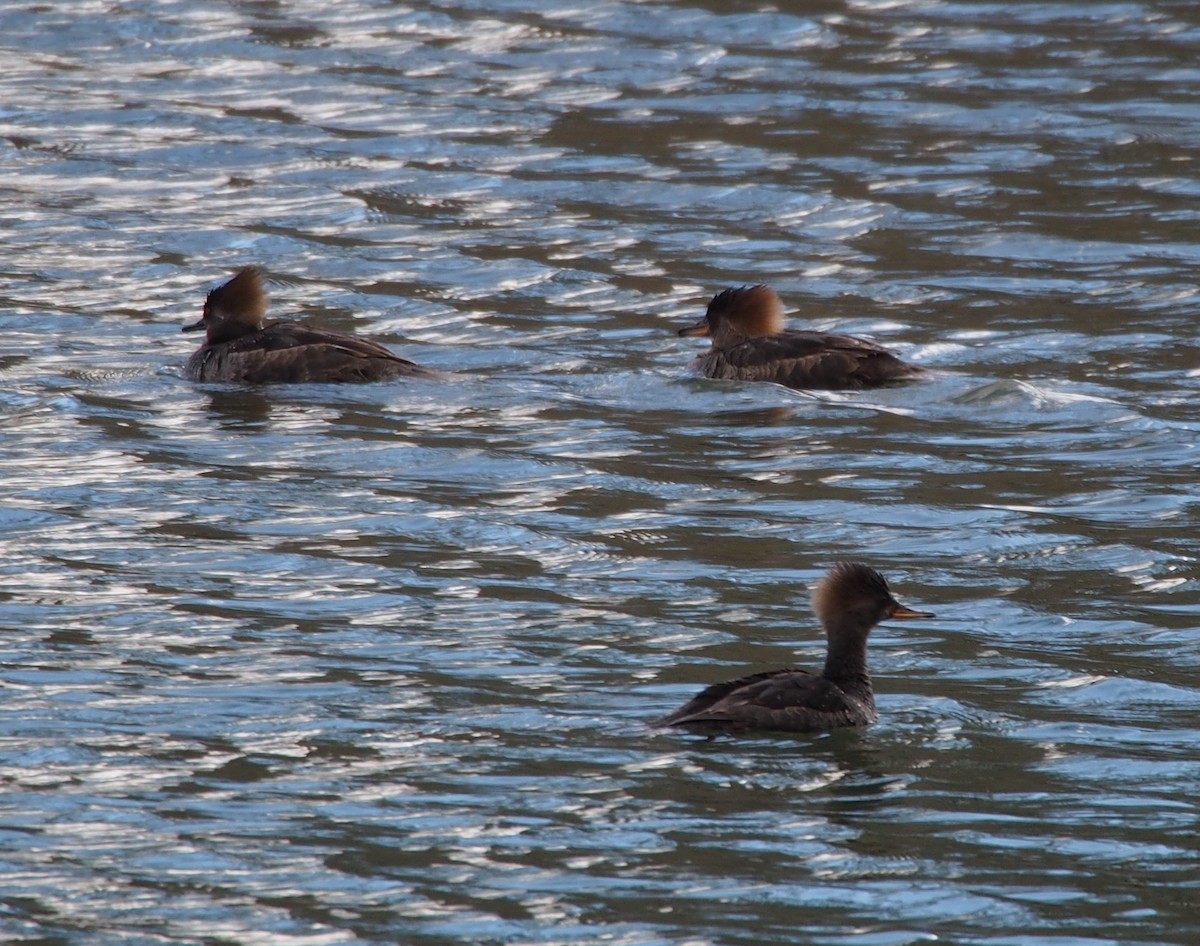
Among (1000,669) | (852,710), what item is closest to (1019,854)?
(852,710)

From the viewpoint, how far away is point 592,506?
11.2 meters

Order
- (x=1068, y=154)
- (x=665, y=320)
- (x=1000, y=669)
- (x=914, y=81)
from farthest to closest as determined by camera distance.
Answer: (x=914, y=81)
(x=1068, y=154)
(x=665, y=320)
(x=1000, y=669)

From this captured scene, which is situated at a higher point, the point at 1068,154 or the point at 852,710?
the point at 1068,154

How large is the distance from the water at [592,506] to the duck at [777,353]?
0.20 meters

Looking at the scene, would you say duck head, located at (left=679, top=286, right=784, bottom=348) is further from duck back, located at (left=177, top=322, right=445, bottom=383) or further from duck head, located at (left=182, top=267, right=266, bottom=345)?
duck head, located at (left=182, top=267, right=266, bottom=345)

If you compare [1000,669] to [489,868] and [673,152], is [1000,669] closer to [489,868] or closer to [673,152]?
[489,868]

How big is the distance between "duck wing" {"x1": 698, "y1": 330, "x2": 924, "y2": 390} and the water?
0.19 m

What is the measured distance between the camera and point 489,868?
684 centimetres

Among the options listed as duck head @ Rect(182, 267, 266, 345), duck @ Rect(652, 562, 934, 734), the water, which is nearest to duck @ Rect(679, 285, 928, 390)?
the water

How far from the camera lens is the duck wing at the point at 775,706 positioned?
7918 millimetres

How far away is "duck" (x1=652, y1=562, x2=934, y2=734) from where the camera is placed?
26.1 feet

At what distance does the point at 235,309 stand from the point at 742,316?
3.19 metres

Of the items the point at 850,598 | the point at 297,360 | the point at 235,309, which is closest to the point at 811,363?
the point at 297,360

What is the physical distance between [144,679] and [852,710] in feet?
8.65
